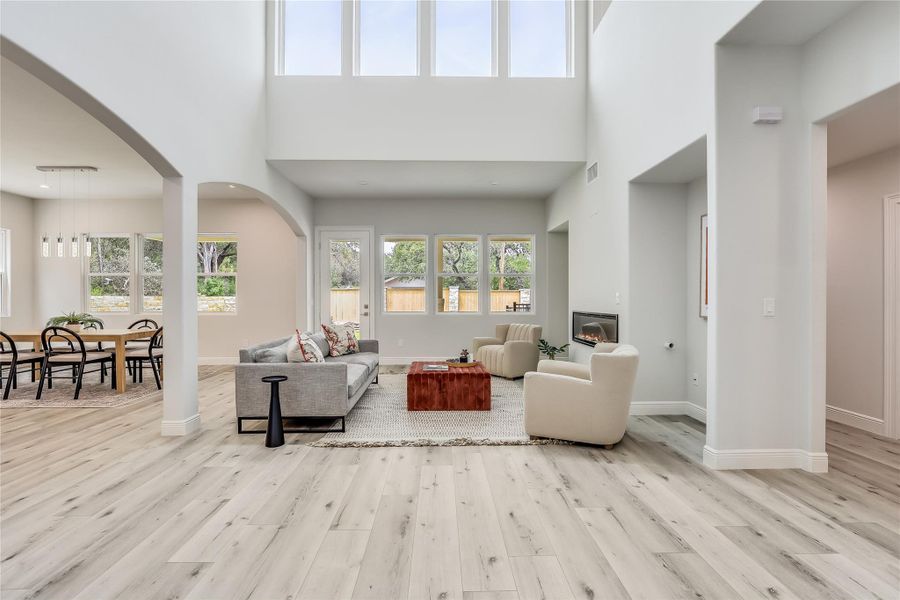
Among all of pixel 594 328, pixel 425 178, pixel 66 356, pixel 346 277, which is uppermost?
pixel 425 178

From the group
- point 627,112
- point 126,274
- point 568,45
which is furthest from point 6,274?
point 627,112

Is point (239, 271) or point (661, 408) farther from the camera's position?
point (239, 271)

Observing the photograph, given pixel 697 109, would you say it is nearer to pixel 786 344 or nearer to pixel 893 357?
pixel 786 344

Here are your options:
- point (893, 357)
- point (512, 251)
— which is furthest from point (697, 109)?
point (512, 251)

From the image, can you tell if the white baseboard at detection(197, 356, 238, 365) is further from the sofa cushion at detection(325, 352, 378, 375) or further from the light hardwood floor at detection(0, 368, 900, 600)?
Answer: the light hardwood floor at detection(0, 368, 900, 600)

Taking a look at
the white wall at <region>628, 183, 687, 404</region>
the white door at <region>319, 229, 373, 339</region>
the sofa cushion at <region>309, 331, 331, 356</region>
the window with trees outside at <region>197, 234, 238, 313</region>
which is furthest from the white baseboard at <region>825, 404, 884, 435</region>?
the window with trees outside at <region>197, 234, 238, 313</region>

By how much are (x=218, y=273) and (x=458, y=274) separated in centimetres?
421

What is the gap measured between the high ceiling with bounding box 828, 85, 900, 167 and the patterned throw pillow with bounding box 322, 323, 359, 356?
16.5ft

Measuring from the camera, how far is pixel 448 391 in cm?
493

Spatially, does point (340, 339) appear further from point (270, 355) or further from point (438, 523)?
point (438, 523)

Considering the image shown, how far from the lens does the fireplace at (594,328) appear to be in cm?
502

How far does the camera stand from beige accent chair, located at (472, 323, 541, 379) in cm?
662

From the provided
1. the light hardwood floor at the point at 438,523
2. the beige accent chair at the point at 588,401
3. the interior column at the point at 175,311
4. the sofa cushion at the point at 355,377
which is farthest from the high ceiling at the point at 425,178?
the light hardwood floor at the point at 438,523

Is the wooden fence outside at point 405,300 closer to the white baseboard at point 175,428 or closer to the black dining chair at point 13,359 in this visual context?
the black dining chair at point 13,359
